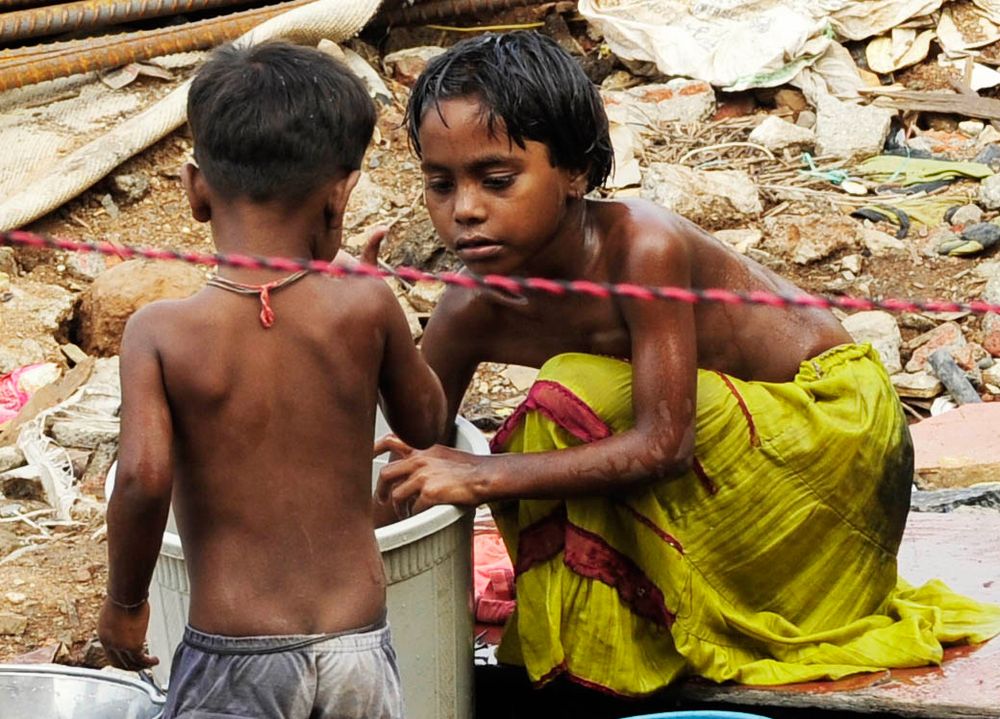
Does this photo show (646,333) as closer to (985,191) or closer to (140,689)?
(140,689)

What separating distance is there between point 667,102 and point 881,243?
1.65 m

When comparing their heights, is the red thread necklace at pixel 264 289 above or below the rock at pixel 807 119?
above

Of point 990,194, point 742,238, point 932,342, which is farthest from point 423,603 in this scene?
point 990,194

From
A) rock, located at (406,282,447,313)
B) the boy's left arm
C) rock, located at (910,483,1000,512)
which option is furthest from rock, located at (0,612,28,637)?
rock, located at (406,282,447,313)

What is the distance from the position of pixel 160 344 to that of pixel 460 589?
90cm

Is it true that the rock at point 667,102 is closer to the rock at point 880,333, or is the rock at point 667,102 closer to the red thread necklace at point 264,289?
the rock at point 880,333

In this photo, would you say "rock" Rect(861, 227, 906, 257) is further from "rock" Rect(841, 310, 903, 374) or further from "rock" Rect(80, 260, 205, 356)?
"rock" Rect(80, 260, 205, 356)

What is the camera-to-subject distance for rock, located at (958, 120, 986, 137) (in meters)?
7.23

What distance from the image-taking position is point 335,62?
215cm

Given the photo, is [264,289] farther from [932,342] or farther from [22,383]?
[932,342]

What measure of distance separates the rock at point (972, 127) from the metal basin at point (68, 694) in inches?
227

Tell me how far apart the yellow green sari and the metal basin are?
771 millimetres

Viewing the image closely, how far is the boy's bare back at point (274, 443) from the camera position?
6.67 feet

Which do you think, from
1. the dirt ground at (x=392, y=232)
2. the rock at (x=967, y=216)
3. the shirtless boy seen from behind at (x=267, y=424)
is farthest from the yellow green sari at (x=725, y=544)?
the rock at (x=967, y=216)
